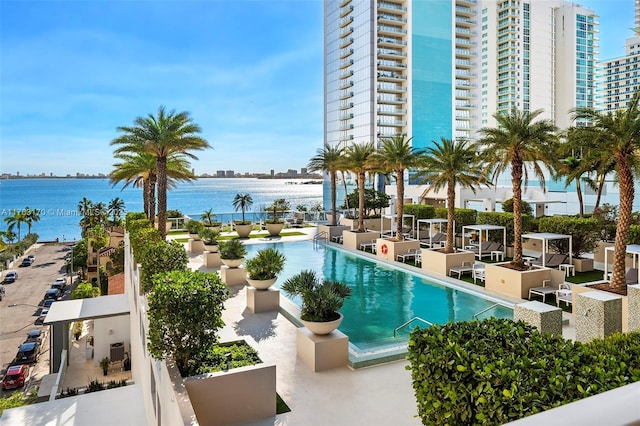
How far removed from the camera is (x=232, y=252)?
1574 centimetres

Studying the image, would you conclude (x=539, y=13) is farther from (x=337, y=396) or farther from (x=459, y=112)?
(x=337, y=396)

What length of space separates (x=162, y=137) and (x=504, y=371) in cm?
1837

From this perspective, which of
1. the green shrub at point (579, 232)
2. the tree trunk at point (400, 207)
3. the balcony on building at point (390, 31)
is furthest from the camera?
the balcony on building at point (390, 31)

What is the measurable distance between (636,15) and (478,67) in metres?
28.8

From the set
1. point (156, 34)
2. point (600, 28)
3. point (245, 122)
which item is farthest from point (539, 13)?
point (245, 122)

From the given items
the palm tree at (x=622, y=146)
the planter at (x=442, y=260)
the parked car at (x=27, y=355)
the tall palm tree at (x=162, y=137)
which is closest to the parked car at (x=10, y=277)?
the parked car at (x=27, y=355)

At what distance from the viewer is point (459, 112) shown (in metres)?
66.1

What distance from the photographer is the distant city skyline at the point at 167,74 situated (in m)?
27.8

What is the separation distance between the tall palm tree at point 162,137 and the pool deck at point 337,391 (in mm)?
11976

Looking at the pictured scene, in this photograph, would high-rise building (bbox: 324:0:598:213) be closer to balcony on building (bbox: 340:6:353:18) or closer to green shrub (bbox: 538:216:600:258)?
balcony on building (bbox: 340:6:353:18)

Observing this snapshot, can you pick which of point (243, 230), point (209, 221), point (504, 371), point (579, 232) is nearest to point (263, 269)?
point (504, 371)

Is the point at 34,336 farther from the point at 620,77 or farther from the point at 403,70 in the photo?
the point at 620,77

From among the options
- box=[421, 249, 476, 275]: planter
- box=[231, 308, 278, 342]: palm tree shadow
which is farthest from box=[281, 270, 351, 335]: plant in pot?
box=[421, 249, 476, 275]: planter

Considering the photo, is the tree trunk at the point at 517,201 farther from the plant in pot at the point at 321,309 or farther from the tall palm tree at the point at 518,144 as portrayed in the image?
the plant in pot at the point at 321,309
